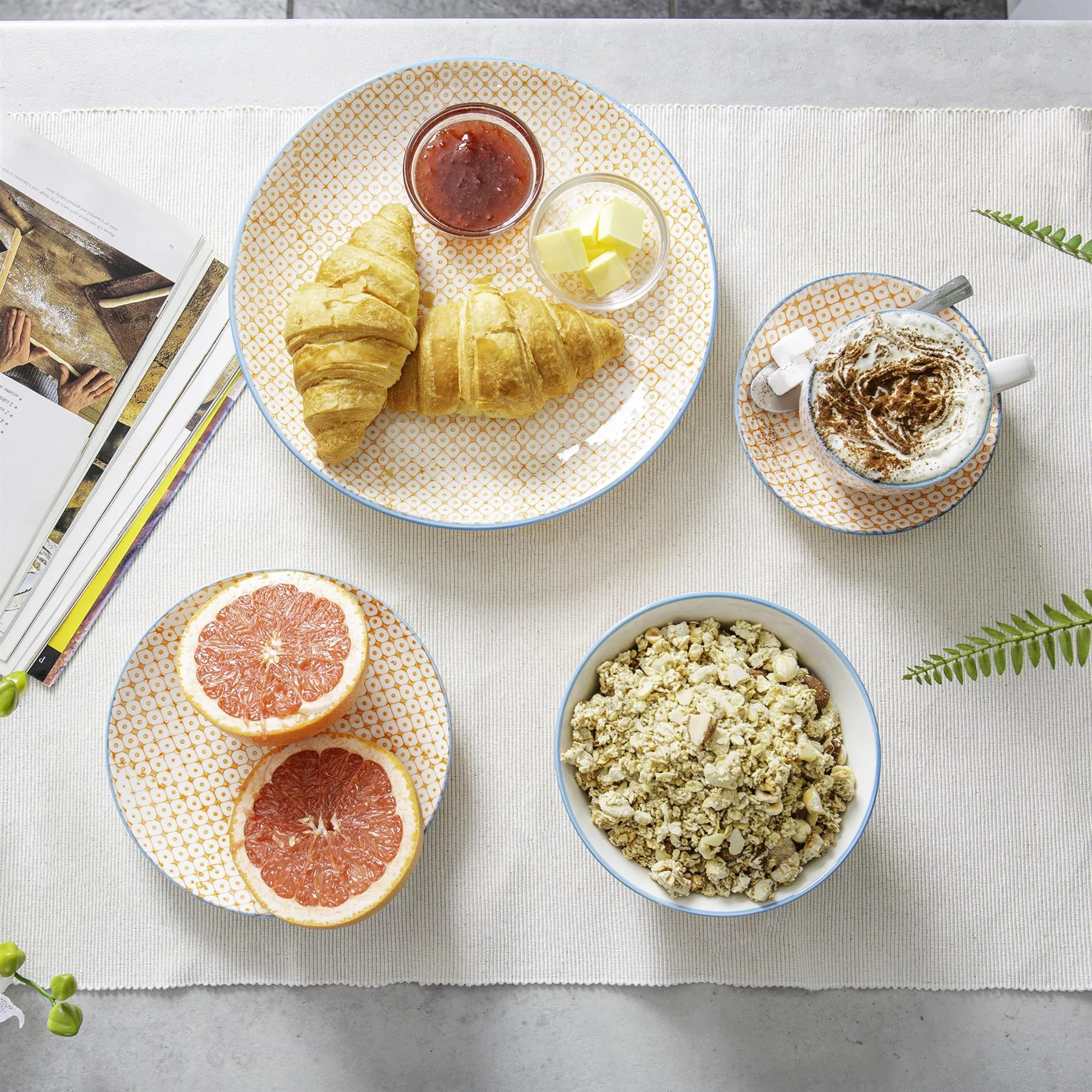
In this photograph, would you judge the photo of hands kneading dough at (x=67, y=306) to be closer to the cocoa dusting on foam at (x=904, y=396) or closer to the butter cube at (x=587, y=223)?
the butter cube at (x=587, y=223)

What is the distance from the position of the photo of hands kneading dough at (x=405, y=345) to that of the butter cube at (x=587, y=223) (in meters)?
0.11

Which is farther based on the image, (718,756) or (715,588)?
(715,588)

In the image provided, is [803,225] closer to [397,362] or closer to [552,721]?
[397,362]

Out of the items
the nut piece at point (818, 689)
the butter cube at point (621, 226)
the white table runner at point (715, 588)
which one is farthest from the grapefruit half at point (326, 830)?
the butter cube at point (621, 226)

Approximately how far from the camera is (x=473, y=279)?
1559 mm

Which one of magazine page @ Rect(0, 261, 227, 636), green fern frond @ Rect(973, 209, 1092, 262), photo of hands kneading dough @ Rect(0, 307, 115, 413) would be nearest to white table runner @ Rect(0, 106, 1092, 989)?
magazine page @ Rect(0, 261, 227, 636)

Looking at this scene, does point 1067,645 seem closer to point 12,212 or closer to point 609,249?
point 609,249

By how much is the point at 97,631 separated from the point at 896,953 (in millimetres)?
1488

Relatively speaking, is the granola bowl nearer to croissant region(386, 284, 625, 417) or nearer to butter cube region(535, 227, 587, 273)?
croissant region(386, 284, 625, 417)

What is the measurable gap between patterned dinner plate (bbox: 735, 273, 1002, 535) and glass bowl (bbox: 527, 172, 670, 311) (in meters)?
0.21

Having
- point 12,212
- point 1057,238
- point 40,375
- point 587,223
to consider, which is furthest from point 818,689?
point 12,212

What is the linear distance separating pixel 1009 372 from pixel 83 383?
4.96 ft

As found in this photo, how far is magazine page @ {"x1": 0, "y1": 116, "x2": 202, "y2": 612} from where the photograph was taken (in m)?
1.57

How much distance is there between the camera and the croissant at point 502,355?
4.72 ft
